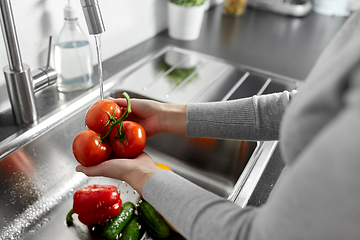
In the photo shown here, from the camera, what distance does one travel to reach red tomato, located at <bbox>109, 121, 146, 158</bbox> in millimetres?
707

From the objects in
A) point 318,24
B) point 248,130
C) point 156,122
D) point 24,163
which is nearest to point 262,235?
point 248,130

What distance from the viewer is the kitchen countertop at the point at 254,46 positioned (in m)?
0.94

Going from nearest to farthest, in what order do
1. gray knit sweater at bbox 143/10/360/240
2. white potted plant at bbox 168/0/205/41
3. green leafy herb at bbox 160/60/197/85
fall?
gray knit sweater at bbox 143/10/360/240
green leafy herb at bbox 160/60/197/85
white potted plant at bbox 168/0/205/41

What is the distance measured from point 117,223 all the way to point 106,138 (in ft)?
0.68

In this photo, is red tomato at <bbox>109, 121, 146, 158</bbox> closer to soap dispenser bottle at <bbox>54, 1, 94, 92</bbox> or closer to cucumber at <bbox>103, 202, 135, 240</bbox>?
cucumber at <bbox>103, 202, 135, 240</bbox>

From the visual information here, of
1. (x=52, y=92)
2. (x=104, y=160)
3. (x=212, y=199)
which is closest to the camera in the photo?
(x=212, y=199)

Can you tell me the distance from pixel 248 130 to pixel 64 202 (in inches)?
21.3

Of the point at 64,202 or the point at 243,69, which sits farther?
the point at 243,69

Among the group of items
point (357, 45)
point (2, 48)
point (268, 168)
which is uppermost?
point (357, 45)

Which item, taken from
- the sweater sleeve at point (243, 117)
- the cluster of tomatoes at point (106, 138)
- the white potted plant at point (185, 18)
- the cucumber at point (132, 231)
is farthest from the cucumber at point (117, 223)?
the white potted plant at point (185, 18)

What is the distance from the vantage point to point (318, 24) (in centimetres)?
183

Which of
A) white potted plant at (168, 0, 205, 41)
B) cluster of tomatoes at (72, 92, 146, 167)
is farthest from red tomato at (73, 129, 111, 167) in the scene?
white potted plant at (168, 0, 205, 41)

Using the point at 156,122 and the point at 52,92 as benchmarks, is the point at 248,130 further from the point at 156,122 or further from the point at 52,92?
the point at 52,92

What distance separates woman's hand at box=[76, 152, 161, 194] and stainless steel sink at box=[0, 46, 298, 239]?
211 millimetres
